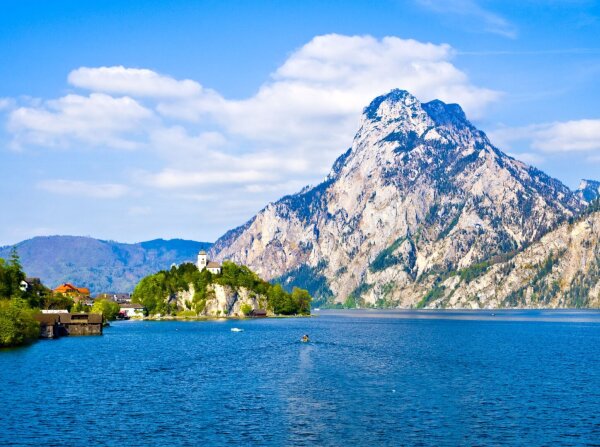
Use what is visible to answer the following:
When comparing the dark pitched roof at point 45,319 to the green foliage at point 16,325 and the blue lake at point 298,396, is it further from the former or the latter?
the blue lake at point 298,396

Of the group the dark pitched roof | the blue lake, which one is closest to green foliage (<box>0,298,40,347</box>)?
the blue lake

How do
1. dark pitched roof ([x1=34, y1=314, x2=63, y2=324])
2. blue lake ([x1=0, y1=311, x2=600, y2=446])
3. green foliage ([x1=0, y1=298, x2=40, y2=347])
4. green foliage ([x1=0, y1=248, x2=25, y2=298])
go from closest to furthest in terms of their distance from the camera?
1. blue lake ([x1=0, y1=311, x2=600, y2=446])
2. green foliage ([x1=0, y1=298, x2=40, y2=347])
3. dark pitched roof ([x1=34, y1=314, x2=63, y2=324])
4. green foliage ([x1=0, y1=248, x2=25, y2=298])

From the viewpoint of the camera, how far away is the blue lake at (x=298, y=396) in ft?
202

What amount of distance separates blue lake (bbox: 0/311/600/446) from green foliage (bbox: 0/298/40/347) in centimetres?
449

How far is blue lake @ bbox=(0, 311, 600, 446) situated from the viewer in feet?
202

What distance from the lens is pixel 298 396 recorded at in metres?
81.9

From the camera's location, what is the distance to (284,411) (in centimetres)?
7250

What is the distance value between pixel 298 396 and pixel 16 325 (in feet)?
279

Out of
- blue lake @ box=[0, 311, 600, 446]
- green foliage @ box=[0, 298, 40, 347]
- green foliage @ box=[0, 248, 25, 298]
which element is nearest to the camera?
blue lake @ box=[0, 311, 600, 446]

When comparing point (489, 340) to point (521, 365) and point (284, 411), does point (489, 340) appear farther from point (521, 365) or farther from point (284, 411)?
point (284, 411)

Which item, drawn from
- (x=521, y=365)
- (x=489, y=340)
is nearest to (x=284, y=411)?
(x=521, y=365)

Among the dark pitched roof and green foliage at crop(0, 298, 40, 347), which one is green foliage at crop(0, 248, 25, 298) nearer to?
the dark pitched roof

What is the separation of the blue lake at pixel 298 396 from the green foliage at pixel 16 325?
449 centimetres

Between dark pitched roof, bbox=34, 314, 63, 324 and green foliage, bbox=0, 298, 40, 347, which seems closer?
green foliage, bbox=0, 298, 40, 347
